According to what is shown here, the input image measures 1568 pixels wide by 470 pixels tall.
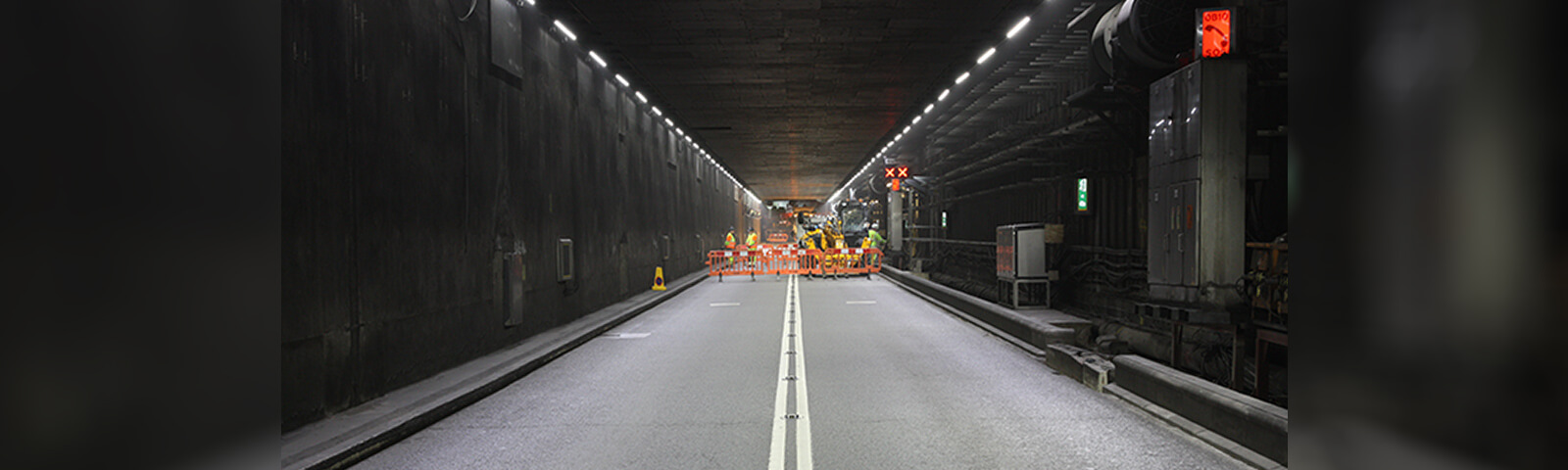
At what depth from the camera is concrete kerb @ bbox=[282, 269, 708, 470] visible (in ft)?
17.2

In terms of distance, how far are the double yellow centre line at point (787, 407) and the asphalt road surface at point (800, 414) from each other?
0.08ft

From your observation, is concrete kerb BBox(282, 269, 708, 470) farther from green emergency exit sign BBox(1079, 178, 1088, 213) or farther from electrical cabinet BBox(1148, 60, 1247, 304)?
green emergency exit sign BBox(1079, 178, 1088, 213)

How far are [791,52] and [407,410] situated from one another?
32.0 ft

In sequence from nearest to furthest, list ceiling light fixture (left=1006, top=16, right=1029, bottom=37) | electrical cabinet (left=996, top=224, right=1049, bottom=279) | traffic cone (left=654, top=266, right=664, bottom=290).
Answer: ceiling light fixture (left=1006, top=16, right=1029, bottom=37), electrical cabinet (left=996, top=224, right=1049, bottom=279), traffic cone (left=654, top=266, right=664, bottom=290)

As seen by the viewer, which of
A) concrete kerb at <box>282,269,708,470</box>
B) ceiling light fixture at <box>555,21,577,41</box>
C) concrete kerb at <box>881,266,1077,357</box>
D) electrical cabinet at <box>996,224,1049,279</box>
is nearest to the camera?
concrete kerb at <box>282,269,708,470</box>

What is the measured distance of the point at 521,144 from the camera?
10.8 metres

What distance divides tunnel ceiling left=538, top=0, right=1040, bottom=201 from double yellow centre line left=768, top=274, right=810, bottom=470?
17.3 ft

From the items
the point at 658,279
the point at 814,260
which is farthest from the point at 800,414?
the point at 814,260

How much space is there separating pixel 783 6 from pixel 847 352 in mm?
5371

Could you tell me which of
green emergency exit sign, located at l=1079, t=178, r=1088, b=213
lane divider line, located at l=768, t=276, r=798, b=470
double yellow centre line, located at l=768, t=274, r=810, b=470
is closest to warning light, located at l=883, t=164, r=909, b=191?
green emergency exit sign, located at l=1079, t=178, r=1088, b=213

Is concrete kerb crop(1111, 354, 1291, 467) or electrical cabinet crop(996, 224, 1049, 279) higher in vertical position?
electrical cabinet crop(996, 224, 1049, 279)

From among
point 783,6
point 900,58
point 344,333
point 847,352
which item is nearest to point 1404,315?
Result: point 344,333

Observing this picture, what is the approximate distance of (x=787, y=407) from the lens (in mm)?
6898

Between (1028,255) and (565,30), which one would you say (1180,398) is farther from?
(565,30)
